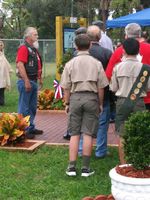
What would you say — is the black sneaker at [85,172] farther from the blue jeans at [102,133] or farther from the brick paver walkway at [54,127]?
the brick paver walkway at [54,127]

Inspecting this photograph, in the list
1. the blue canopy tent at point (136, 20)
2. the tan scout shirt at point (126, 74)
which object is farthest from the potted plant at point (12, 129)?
the blue canopy tent at point (136, 20)

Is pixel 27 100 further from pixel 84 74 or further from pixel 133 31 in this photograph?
pixel 133 31

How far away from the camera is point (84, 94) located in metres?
6.34

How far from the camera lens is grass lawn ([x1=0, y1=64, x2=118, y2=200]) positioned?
18.7 feet

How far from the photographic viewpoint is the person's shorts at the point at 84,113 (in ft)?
20.8

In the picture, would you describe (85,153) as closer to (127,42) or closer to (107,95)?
(107,95)

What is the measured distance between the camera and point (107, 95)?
277 inches

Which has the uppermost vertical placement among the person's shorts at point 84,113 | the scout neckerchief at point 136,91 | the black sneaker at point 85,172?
the scout neckerchief at point 136,91

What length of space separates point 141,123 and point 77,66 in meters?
1.70

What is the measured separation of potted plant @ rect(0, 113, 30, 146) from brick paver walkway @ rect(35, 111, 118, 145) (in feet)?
2.18

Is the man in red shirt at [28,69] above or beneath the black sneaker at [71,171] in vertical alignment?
above

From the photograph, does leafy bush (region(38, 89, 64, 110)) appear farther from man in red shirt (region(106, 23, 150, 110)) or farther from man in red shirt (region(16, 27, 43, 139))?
man in red shirt (region(106, 23, 150, 110))

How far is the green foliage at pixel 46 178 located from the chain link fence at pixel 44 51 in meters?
16.7

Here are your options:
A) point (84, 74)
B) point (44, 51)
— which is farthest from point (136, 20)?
point (44, 51)
